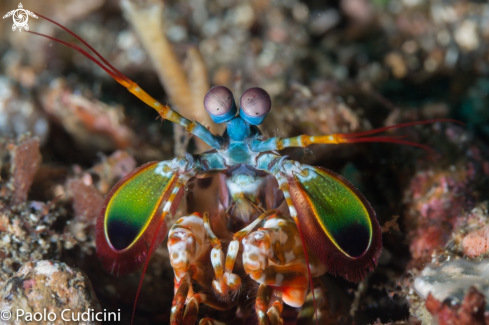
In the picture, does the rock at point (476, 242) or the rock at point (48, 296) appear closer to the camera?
the rock at point (48, 296)

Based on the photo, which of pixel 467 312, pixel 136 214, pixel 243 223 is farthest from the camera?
pixel 243 223

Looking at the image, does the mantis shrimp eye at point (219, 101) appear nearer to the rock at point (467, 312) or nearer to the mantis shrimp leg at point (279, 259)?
the mantis shrimp leg at point (279, 259)

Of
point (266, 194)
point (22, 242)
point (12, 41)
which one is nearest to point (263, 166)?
point (266, 194)

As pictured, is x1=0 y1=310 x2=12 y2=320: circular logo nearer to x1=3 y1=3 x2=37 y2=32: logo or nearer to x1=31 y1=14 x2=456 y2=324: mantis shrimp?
x1=31 y1=14 x2=456 y2=324: mantis shrimp

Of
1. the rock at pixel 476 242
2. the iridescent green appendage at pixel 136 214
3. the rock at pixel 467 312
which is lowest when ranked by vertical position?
the rock at pixel 467 312

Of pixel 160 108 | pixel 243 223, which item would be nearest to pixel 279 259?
pixel 243 223

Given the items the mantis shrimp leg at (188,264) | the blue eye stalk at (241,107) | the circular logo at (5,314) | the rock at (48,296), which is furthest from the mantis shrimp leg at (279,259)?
the circular logo at (5,314)

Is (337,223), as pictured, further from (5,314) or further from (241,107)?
(5,314)
